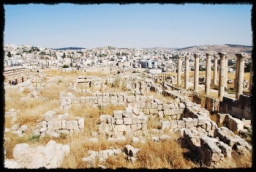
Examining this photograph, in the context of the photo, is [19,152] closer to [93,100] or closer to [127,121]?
[127,121]

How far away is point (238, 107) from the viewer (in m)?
13.9

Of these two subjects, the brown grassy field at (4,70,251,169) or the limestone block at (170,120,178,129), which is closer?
the brown grassy field at (4,70,251,169)

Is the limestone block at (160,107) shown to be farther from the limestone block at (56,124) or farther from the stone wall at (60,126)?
the limestone block at (56,124)

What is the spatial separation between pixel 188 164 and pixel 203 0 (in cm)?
488

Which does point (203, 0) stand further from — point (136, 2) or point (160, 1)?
point (136, 2)

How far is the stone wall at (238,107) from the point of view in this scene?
13.0 meters

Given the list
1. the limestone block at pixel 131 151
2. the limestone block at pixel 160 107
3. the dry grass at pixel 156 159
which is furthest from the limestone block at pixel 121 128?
the limestone block at pixel 160 107

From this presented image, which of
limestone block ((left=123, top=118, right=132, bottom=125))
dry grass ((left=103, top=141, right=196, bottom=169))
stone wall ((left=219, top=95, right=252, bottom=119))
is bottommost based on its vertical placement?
stone wall ((left=219, top=95, right=252, bottom=119))

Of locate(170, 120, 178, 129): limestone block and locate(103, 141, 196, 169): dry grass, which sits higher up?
locate(103, 141, 196, 169): dry grass

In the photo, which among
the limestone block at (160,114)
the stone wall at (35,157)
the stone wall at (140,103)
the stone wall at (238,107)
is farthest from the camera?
the stone wall at (238,107)

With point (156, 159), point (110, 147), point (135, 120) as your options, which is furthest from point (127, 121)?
point (156, 159)

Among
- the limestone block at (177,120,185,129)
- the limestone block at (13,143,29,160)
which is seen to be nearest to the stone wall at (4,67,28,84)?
the limestone block at (177,120,185,129)

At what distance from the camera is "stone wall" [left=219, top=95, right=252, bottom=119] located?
13.0 m

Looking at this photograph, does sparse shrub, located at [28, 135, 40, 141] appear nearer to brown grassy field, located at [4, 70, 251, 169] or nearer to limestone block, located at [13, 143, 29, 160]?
brown grassy field, located at [4, 70, 251, 169]
